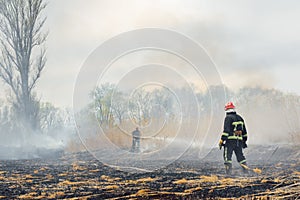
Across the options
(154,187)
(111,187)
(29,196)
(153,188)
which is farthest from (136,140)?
(29,196)

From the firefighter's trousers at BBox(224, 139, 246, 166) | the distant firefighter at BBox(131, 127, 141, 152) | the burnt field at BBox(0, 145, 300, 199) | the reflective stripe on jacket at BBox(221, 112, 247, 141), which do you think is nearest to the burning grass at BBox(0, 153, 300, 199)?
the burnt field at BBox(0, 145, 300, 199)

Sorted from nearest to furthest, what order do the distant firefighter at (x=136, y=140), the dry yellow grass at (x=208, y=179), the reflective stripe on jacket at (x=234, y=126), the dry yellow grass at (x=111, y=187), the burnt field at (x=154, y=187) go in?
1. the burnt field at (x=154, y=187)
2. the dry yellow grass at (x=111, y=187)
3. the dry yellow grass at (x=208, y=179)
4. the reflective stripe on jacket at (x=234, y=126)
5. the distant firefighter at (x=136, y=140)

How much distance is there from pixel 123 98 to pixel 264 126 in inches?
384

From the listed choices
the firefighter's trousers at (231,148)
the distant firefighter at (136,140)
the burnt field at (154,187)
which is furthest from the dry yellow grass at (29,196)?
the distant firefighter at (136,140)

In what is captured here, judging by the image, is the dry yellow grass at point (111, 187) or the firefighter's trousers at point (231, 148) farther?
the firefighter's trousers at point (231, 148)

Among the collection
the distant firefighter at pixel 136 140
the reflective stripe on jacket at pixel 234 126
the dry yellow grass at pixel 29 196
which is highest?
the distant firefighter at pixel 136 140

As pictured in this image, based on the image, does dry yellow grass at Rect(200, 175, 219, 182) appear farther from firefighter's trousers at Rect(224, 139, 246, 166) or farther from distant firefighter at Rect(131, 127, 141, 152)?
distant firefighter at Rect(131, 127, 141, 152)

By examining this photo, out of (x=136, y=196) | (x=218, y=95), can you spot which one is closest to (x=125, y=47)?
(x=136, y=196)

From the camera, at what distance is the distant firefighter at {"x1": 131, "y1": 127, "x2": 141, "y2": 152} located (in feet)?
59.5

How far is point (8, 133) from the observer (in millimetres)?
38625

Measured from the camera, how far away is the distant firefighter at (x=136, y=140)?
1814 cm

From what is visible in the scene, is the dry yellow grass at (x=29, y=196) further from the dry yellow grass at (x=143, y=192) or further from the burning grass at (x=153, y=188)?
the dry yellow grass at (x=143, y=192)

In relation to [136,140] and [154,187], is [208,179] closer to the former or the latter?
[154,187]

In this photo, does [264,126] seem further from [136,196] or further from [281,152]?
[136,196]
